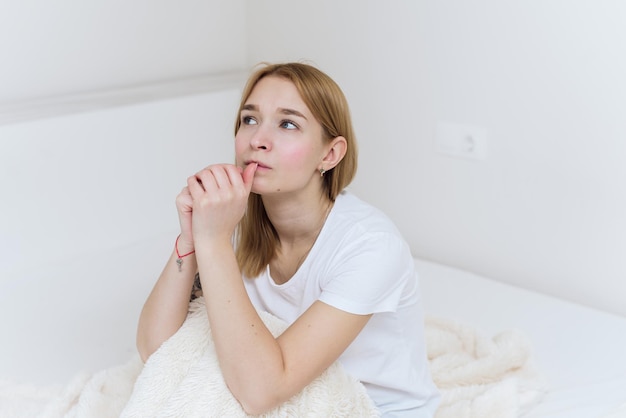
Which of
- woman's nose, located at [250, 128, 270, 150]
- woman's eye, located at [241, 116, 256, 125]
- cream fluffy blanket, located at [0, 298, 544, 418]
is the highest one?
woman's eye, located at [241, 116, 256, 125]

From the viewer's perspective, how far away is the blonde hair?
150 cm

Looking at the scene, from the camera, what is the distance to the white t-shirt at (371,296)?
1401 millimetres

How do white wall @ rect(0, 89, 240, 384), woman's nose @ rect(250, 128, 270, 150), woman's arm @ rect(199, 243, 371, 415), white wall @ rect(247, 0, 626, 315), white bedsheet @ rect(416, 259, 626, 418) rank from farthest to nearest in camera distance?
white wall @ rect(247, 0, 626, 315) → white wall @ rect(0, 89, 240, 384) → white bedsheet @ rect(416, 259, 626, 418) → woman's nose @ rect(250, 128, 270, 150) → woman's arm @ rect(199, 243, 371, 415)

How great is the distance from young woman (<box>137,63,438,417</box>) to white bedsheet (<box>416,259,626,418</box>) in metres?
0.39

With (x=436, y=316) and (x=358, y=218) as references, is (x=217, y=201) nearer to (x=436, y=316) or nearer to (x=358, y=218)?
(x=358, y=218)

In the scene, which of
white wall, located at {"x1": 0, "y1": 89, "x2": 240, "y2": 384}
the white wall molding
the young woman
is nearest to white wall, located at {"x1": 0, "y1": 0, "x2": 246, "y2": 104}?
the white wall molding

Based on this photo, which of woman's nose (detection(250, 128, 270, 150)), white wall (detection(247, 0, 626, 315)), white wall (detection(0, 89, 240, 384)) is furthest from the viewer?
white wall (detection(247, 0, 626, 315))

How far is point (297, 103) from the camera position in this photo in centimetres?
148

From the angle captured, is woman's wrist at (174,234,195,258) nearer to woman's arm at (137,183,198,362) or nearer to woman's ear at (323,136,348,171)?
woman's arm at (137,183,198,362)

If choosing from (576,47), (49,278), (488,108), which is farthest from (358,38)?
(49,278)

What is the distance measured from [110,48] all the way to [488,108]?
113cm

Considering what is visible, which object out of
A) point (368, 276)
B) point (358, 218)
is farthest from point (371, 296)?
point (358, 218)

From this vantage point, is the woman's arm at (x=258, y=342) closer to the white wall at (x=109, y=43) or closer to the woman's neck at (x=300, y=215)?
the woman's neck at (x=300, y=215)

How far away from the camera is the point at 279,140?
1465 millimetres
